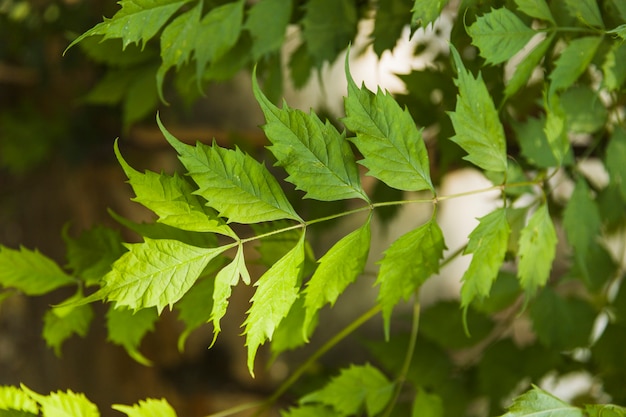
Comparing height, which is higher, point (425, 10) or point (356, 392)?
point (425, 10)

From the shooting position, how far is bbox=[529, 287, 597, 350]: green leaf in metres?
0.88

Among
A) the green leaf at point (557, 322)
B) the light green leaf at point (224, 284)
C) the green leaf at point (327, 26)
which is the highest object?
the green leaf at point (327, 26)

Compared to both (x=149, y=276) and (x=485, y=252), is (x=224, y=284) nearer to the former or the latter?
(x=149, y=276)

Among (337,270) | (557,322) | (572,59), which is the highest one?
(572,59)

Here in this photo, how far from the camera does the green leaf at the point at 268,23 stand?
0.72m

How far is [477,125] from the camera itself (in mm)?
572

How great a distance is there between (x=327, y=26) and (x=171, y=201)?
33 cm

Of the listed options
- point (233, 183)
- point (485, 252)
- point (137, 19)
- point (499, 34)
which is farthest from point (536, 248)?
point (137, 19)

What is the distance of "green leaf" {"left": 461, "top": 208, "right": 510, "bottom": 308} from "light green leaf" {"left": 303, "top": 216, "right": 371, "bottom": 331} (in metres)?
0.10

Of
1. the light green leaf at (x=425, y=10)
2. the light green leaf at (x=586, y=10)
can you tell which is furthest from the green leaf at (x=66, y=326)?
the light green leaf at (x=586, y=10)

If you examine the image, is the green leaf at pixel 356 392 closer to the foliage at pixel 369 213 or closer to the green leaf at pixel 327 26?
the foliage at pixel 369 213

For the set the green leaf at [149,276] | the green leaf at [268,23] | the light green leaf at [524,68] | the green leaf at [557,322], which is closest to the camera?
the green leaf at [149,276]

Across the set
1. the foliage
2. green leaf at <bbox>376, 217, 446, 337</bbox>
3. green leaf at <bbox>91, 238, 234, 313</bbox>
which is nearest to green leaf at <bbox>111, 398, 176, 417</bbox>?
the foliage

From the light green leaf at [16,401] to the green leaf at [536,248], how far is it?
470mm
